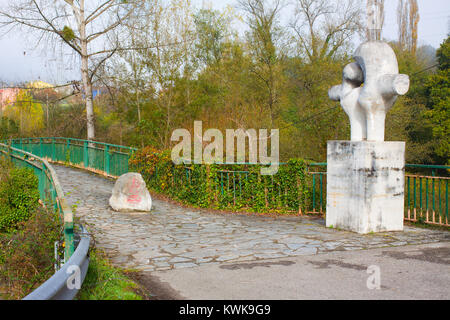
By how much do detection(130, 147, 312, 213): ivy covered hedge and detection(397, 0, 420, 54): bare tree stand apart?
3570 cm

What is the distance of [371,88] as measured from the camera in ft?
26.6

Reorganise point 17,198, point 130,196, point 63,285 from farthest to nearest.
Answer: point 17,198
point 130,196
point 63,285

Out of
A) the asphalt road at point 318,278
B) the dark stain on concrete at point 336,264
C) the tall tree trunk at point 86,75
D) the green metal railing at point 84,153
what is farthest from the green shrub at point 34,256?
the tall tree trunk at point 86,75

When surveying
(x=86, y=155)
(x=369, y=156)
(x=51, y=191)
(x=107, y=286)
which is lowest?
(x=107, y=286)

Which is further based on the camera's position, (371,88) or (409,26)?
(409,26)

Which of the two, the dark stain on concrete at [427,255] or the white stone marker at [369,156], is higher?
the white stone marker at [369,156]

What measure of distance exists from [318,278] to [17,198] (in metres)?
9.70

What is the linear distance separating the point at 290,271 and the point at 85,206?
22.2 feet

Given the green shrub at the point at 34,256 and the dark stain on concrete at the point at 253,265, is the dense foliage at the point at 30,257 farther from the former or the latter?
the dark stain on concrete at the point at 253,265

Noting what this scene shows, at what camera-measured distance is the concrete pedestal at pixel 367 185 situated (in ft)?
26.4

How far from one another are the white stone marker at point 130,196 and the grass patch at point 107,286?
16.6 feet

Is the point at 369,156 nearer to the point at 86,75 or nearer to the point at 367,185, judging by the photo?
the point at 367,185

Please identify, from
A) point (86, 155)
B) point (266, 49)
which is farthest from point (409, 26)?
point (86, 155)

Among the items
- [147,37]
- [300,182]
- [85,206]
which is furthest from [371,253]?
[147,37]
